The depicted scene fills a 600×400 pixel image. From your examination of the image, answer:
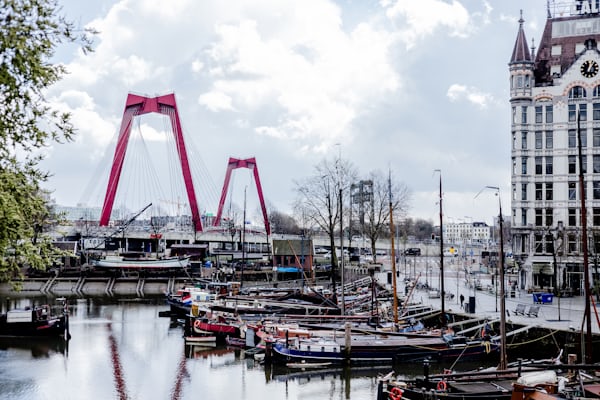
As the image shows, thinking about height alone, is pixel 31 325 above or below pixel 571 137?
below

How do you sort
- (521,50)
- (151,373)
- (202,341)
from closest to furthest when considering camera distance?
(151,373), (202,341), (521,50)

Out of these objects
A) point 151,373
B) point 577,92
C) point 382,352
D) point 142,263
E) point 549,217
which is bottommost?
point 151,373

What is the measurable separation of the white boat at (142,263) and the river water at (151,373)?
34.6 m

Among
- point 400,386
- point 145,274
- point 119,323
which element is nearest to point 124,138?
point 145,274

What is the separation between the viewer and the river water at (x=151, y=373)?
27.4m

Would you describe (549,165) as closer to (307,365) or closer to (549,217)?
(549,217)

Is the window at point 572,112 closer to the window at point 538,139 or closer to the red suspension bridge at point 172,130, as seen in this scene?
the window at point 538,139

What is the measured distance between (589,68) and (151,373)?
126 feet

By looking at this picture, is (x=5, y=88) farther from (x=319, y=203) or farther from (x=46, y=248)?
(x=319, y=203)

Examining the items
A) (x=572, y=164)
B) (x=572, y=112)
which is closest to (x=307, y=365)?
(x=572, y=164)

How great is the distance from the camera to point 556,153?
5053cm

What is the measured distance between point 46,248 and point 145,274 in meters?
64.9

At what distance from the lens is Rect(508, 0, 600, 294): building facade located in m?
49.5

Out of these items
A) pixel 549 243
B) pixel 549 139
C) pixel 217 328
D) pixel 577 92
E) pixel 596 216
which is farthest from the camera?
pixel 549 139
